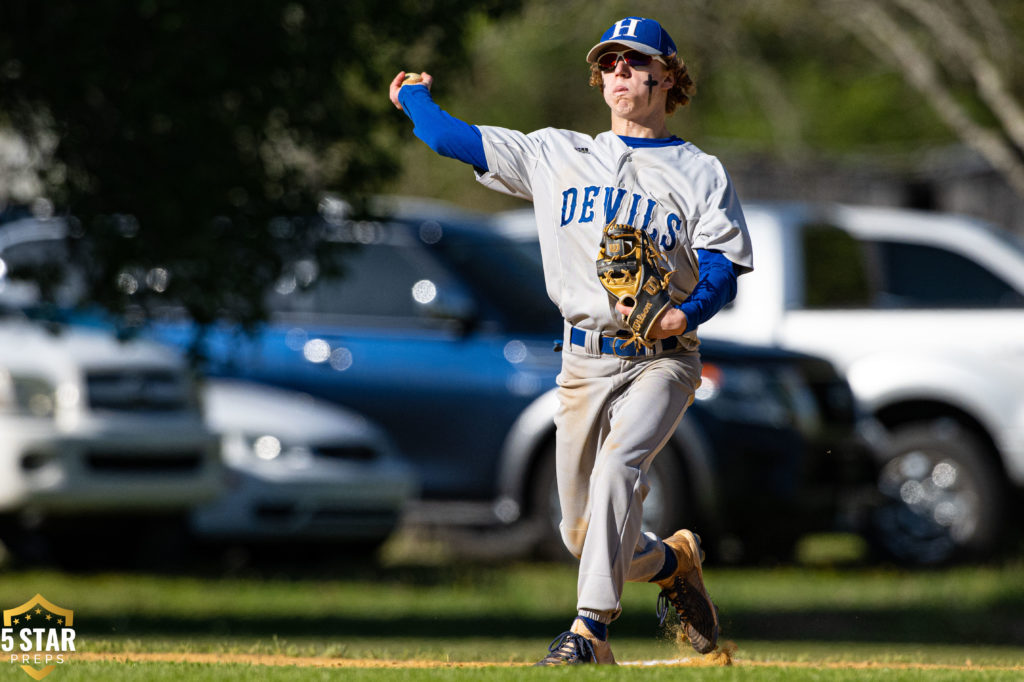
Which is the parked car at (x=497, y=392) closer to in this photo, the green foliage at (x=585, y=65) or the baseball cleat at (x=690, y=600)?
the green foliage at (x=585, y=65)

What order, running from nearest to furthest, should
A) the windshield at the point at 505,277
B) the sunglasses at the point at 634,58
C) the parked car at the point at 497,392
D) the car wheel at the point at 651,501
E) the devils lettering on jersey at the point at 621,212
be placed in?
the devils lettering on jersey at the point at 621,212
the sunglasses at the point at 634,58
the car wheel at the point at 651,501
the parked car at the point at 497,392
the windshield at the point at 505,277

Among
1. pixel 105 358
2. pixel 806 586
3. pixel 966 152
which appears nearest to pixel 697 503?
pixel 806 586

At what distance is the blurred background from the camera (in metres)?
8.89

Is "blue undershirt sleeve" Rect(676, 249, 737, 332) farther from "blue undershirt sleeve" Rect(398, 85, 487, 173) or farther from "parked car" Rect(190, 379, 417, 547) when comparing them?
"parked car" Rect(190, 379, 417, 547)

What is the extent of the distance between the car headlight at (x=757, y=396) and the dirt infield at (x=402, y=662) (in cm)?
490

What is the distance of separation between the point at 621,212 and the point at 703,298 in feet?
1.19

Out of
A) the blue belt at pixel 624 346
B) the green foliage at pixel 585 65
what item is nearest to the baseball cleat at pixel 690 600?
the blue belt at pixel 624 346

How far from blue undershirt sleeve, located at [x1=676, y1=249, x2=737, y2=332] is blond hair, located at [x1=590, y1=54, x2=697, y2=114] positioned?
0.55 meters

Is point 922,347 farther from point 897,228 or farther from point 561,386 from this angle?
point 561,386

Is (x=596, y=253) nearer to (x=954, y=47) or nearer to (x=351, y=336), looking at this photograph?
(x=351, y=336)

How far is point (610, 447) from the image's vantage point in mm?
5500

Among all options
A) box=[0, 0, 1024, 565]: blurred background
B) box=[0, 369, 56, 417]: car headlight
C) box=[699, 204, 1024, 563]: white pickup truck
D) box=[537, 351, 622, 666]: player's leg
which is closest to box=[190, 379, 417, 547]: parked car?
box=[0, 0, 1024, 565]: blurred background

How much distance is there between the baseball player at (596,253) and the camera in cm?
544

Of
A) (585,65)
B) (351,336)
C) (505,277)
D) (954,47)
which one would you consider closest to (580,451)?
(505,277)
